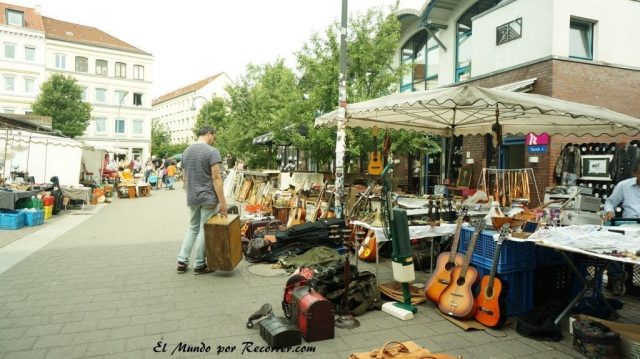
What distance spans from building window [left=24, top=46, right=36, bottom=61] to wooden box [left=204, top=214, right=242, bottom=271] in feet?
164

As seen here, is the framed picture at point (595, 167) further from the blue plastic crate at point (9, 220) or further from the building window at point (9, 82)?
the building window at point (9, 82)

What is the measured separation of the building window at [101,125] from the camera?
49.4 metres

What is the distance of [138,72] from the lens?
51.7 metres

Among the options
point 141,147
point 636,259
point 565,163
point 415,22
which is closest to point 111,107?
point 141,147

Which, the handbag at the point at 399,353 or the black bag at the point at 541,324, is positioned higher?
the handbag at the point at 399,353

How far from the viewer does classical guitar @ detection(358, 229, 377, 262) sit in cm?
686

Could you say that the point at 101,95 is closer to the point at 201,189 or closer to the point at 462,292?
the point at 201,189

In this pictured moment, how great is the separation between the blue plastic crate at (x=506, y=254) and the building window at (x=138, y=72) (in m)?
54.4

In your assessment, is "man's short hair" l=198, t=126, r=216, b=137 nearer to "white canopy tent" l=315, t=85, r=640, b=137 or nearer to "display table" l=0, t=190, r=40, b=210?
"white canopy tent" l=315, t=85, r=640, b=137

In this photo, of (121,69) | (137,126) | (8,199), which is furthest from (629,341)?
(121,69)

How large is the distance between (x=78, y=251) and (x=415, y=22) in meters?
14.0

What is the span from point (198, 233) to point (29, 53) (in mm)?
49844

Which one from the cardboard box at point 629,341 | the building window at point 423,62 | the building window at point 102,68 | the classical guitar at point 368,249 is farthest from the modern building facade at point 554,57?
the building window at point 102,68

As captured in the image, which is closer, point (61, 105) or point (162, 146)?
point (61, 105)
